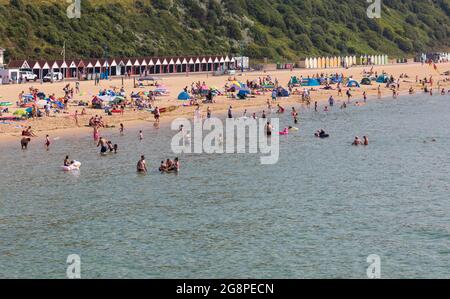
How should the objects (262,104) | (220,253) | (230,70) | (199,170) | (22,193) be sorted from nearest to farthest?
(220,253)
(22,193)
(199,170)
(262,104)
(230,70)

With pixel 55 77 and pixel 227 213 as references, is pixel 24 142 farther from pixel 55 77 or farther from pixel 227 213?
pixel 55 77

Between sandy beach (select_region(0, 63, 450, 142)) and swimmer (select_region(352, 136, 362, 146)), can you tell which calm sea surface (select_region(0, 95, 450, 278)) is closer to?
swimmer (select_region(352, 136, 362, 146))

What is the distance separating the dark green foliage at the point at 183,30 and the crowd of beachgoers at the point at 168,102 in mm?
21272

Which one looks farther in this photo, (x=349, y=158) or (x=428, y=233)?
(x=349, y=158)

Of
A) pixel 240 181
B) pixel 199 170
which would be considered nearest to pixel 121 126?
pixel 199 170

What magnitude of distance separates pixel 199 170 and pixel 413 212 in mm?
16600

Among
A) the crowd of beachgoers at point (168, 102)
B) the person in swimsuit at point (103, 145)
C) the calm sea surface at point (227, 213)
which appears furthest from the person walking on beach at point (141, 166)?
the person in swimsuit at point (103, 145)

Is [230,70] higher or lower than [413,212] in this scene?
higher

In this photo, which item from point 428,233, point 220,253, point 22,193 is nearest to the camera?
point 220,253

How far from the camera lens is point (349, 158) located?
59.6 metres

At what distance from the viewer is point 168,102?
88750mm

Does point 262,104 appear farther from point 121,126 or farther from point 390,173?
point 390,173

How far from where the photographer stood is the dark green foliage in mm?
124812

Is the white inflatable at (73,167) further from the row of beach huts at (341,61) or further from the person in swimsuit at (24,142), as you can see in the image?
the row of beach huts at (341,61)
